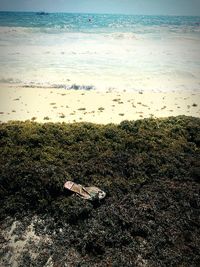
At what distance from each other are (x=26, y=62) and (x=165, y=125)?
Result: 1744 centimetres

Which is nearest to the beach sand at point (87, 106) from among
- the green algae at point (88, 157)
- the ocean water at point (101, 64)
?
the green algae at point (88, 157)

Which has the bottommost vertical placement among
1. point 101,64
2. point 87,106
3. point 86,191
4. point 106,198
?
point 101,64

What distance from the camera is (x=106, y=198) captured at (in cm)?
686

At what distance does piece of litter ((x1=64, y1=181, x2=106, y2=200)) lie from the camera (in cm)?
668

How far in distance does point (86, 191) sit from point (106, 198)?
1.52 feet

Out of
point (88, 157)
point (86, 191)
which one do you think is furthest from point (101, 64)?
point (86, 191)

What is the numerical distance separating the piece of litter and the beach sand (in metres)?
4.80

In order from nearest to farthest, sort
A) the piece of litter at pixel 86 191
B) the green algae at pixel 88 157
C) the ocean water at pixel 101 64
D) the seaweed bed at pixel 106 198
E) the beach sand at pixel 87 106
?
the seaweed bed at pixel 106 198
the piece of litter at pixel 86 191
the green algae at pixel 88 157
the beach sand at pixel 87 106
the ocean water at pixel 101 64

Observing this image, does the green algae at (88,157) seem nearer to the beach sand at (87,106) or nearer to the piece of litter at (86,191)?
the piece of litter at (86,191)

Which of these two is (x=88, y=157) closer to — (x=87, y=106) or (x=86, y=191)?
(x=86, y=191)

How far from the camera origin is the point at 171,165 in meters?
7.72

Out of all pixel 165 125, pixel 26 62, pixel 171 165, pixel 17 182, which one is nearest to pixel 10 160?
pixel 17 182

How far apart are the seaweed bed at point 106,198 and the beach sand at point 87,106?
2.93 metres

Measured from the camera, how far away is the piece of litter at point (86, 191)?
668cm
